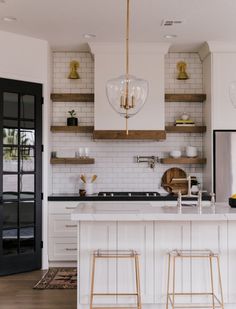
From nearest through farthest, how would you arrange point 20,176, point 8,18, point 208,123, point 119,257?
point 119,257
point 8,18
point 20,176
point 208,123

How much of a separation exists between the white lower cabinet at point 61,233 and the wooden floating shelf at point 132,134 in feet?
3.39

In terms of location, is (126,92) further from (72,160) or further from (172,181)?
(172,181)

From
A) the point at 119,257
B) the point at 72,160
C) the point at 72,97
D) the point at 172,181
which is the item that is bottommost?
the point at 119,257

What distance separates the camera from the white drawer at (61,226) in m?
5.68

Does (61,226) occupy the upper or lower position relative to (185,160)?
lower

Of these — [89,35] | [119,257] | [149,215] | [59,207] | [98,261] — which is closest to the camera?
[149,215]

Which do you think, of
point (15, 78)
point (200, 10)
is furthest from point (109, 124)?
point (200, 10)

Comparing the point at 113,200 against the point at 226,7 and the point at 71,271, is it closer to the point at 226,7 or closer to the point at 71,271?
the point at 71,271

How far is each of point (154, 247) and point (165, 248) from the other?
0.10m

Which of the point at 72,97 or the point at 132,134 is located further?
the point at 72,97

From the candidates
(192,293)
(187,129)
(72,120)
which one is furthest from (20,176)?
(192,293)

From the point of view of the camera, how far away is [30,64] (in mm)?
5582

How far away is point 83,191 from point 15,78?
1.80 m

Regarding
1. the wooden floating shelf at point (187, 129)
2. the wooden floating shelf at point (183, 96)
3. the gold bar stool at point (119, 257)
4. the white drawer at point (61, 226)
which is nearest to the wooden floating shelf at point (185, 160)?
the wooden floating shelf at point (187, 129)
